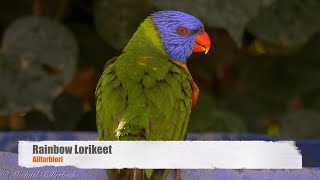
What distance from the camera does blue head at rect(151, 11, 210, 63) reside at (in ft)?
1.83

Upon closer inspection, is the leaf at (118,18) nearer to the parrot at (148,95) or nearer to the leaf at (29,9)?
the leaf at (29,9)

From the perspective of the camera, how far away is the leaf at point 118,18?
2.85 ft

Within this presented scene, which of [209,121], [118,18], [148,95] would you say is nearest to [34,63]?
[118,18]

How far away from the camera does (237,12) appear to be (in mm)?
702

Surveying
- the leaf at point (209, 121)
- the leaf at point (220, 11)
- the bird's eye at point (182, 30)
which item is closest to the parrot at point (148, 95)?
the bird's eye at point (182, 30)

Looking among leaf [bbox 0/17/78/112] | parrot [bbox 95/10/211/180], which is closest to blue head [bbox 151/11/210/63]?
parrot [bbox 95/10/211/180]

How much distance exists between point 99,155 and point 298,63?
79cm

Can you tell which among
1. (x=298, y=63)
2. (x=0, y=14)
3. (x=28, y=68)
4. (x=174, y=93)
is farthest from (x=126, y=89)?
(x=298, y=63)

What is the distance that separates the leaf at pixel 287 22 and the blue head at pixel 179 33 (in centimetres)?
30

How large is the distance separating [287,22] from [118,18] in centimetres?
23

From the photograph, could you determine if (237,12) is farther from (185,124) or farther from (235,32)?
(185,124)

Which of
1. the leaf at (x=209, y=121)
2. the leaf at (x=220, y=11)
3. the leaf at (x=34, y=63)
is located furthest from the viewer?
the leaf at (x=209, y=121)

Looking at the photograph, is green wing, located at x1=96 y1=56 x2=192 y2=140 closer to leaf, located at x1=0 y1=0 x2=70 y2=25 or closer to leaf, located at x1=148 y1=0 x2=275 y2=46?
leaf, located at x1=148 y1=0 x2=275 y2=46

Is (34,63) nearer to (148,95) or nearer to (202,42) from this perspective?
(202,42)
